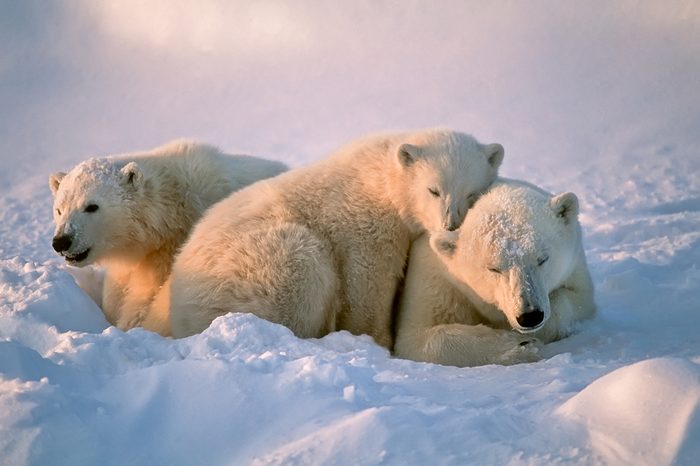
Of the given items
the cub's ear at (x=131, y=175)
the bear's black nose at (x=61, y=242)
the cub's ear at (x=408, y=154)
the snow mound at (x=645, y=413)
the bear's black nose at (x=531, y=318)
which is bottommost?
the bear's black nose at (x=61, y=242)

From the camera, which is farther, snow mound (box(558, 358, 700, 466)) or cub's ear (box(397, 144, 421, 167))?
cub's ear (box(397, 144, 421, 167))

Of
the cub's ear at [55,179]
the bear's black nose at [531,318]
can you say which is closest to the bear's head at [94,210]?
the cub's ear at [55,179]

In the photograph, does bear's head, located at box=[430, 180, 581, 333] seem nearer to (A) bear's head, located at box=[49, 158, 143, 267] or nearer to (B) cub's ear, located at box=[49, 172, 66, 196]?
(A) bear's head, located at box=[49, 158, 143, 267]

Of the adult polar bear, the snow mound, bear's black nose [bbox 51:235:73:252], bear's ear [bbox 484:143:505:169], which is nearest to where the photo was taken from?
the snow mound

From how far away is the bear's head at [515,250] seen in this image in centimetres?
433

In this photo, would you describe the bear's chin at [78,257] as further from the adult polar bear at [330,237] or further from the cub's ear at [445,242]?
the cub's ear at [445,242]

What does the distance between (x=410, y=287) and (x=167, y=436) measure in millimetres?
2587

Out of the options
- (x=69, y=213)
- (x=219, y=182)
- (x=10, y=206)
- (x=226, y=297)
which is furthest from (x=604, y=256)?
(x=10, y=206)

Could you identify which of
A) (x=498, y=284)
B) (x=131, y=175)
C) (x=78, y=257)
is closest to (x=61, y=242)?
(x=78, y=257)

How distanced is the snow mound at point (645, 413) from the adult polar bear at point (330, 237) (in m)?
2.30

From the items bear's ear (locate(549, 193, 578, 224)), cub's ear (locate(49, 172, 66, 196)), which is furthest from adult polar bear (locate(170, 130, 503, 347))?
cub's ear (locate(49, 172, 66, 196))

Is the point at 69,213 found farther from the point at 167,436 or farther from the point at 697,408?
the point at 697,408

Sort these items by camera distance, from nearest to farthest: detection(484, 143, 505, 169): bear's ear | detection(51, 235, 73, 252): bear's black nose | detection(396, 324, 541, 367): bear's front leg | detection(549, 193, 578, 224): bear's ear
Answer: detection(396, 324, 541, 367): bear's front leg → detection(549, 193, 578, 224): bear's ear → detection(484, 143, 505, 169): bear's ear → detection(51, 235, 73, 252): bear's black nose

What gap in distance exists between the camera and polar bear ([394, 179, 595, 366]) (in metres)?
4.44
